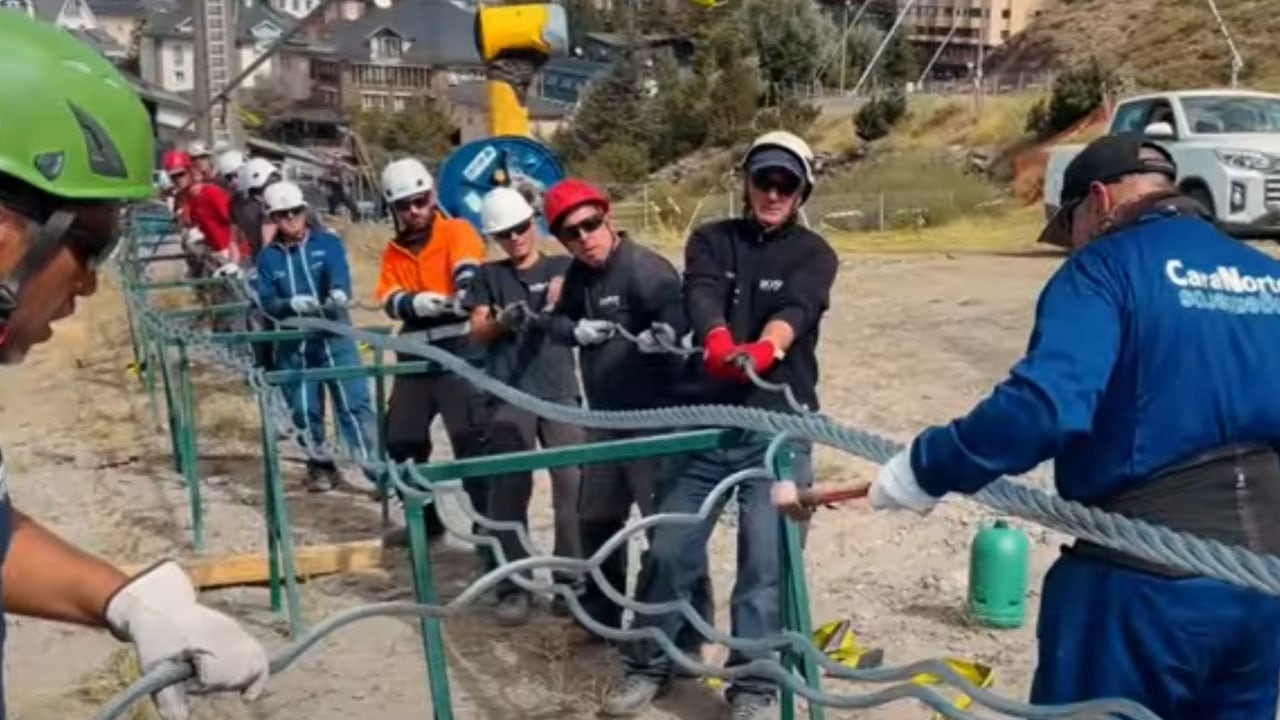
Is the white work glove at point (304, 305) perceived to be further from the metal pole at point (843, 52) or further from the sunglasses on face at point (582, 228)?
the metal pole at point (843, 52)

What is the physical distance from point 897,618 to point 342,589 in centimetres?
218

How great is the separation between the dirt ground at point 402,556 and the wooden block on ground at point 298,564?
2.9 inches

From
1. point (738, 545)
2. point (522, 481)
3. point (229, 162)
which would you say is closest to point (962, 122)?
point (229, 162)

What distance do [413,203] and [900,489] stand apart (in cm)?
396

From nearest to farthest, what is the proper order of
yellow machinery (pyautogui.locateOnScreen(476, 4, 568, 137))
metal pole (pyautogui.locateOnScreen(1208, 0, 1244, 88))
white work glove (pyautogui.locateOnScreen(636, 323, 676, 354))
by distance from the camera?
white work glove (pyautogui.locateOnScreen(636, 323, 676, 354)) → yellow machinery (pyautogui.locateOnScreen(476, 4, 568, 137)) → metal pole (pyautogui.locateOnScreen(1208, 0, 1244, 88))

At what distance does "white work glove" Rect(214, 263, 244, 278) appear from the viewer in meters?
9.08

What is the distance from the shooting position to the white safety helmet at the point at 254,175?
1001 cm

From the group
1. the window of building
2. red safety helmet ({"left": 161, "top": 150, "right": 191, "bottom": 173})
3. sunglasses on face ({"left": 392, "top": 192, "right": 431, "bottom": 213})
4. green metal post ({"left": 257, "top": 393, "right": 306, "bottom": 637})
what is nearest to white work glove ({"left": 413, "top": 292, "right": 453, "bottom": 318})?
sunglasses on face ({"left": 392, "top": 192, "right": 431, "bottom": 213})

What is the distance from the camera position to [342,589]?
636cm

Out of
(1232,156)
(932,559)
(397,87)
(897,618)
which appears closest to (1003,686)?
(897,618)

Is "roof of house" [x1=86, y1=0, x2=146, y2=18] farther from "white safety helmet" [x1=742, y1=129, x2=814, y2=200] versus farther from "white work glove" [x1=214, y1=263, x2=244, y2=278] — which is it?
"white safety helmet" [x1=742, y1=129, x2=814, y2=200]

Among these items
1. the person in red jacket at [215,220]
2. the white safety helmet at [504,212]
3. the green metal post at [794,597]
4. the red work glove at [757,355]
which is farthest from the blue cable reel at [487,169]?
the green metal post at [794,597]

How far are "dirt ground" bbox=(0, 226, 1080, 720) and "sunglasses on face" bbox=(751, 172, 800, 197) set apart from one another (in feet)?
4.87

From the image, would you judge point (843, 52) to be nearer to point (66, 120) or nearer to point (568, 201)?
point (568, 201)
